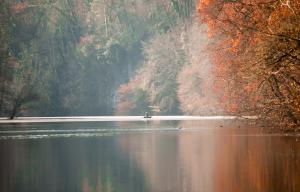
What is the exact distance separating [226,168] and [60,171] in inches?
220

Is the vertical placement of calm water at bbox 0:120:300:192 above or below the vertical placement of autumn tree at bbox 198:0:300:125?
below

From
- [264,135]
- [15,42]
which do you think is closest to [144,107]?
[15,42]

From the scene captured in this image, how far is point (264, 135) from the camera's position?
42.1m

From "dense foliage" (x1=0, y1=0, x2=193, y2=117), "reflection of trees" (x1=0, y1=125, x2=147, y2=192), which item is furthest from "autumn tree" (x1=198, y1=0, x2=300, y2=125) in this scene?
"dense foliage" (x1=0, y1=0, x2=193, y2=117)

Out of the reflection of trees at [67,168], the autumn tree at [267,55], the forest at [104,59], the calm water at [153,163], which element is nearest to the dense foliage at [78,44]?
the forest at [104,59]

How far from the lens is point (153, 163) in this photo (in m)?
29.1

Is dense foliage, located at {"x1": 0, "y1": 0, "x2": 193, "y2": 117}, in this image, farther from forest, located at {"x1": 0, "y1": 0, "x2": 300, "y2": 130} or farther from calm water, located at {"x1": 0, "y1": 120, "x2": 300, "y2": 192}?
calm water, located at {"x1": 0, "y1": 120, "x2": 300, "y2": 192}

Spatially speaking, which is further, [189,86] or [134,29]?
[134,29]

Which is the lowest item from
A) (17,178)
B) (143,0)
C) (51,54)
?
(17,178)

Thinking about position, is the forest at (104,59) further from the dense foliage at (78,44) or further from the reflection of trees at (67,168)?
the reflection of trees at (67,168)

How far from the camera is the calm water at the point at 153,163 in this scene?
22.7 metres

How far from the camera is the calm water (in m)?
22.7

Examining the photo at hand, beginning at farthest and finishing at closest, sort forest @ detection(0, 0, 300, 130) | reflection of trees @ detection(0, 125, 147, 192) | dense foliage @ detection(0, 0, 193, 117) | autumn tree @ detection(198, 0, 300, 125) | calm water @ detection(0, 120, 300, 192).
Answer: dense foliage @ detection(0, 0, 193, 117)
forest @ detection(0, 0, 300, 130)
autumn tree @ detection(198, 0, 300, 125)
reflection of trees @ detection(0, 125, 147, 192)
calm water @ detection(0, 120, 300, 192)

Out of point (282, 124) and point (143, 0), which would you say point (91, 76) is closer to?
point (143, 0)
